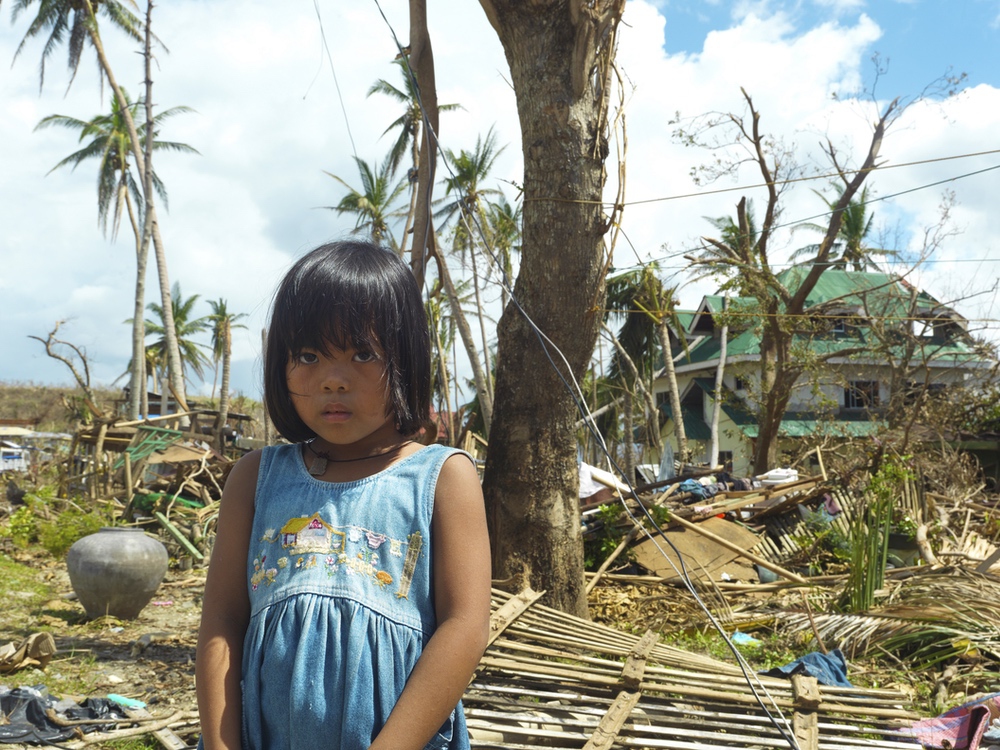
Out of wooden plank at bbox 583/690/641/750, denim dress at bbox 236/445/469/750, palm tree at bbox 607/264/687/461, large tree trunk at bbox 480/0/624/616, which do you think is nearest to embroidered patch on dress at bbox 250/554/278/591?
denim dress at bbox 236/445/469/750

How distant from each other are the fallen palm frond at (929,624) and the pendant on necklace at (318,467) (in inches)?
176

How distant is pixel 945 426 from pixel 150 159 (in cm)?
1965

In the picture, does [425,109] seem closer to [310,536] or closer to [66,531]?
[310,536]

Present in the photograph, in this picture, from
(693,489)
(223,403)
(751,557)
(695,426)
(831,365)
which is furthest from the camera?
(695,426)

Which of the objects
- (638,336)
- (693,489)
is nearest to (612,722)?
(693,489)

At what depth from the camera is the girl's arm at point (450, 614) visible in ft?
3.76

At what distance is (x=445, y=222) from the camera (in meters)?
27.8

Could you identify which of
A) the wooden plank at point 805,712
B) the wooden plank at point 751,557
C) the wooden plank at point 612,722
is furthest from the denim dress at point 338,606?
the wooden plank at point 751,557

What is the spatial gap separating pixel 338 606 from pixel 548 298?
381cm

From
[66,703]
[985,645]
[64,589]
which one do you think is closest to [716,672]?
[985,645]

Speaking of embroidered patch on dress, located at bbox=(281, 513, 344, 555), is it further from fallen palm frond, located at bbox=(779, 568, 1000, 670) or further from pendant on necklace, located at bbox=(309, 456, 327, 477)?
fallen palm frond, located at bbox=(779, 568, 1000, 670)

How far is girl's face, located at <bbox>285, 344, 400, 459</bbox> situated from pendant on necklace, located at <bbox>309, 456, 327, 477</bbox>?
0.16ft

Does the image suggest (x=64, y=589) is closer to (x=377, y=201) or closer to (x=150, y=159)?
(x=150, y=159)

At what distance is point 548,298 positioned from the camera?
491 centimetres
